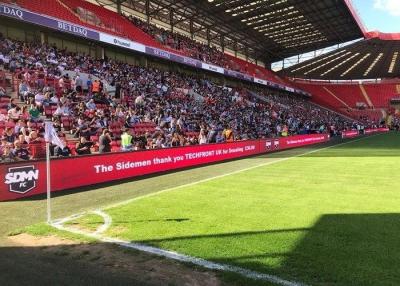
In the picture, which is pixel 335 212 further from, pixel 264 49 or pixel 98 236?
pixel 264 49

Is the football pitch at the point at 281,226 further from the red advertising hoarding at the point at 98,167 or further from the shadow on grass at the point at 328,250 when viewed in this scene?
the red advertising hoarding at the point at 98,167

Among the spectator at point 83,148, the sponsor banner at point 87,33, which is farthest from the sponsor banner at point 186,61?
the spectator at point 83,148

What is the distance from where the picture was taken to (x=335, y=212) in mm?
8703

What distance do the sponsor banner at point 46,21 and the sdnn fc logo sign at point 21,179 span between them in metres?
13.5

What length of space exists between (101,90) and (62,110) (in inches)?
186

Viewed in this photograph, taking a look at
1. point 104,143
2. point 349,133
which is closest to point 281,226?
point 104,143

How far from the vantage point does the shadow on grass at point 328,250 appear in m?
5.25

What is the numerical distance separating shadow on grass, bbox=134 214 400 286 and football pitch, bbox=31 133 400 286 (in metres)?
0.01

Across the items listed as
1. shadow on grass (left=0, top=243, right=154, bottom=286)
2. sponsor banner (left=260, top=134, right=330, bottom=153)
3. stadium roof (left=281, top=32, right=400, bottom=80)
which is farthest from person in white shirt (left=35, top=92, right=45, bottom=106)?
stadium roof (left=281, top=32, right=400, bottom=80)

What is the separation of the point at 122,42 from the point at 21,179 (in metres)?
21.0

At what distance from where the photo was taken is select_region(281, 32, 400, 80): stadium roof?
59.3 m

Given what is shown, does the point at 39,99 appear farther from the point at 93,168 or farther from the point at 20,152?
the point at 93,168

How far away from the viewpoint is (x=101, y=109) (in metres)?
20.5

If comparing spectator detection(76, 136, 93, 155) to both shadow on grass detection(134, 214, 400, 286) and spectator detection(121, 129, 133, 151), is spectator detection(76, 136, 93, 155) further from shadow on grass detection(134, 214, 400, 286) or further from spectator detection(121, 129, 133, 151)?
shadow on grass detection(134, 214, 400, 286)
